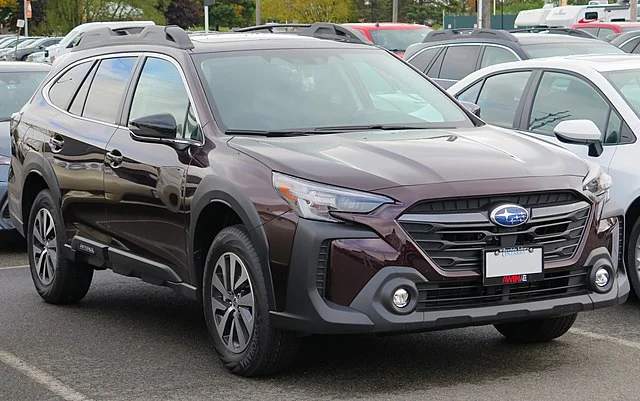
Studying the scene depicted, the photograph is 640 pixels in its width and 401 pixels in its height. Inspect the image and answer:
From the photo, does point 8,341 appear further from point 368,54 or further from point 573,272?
point 573,272

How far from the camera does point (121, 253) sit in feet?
24.7

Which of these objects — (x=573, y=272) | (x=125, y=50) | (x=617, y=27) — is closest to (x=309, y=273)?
(x=573, y=272)

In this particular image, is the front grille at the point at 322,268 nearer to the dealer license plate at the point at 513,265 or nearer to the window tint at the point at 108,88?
the dealer license plate at the point at 513,265

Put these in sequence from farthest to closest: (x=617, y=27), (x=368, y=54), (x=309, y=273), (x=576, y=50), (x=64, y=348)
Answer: (x=617, y=27) < (x=576, y=50) < (x=368, y=54) < (x=64, y=348) < (x=309, y=273)

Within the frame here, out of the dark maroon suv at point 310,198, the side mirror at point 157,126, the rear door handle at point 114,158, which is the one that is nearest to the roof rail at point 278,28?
the dark maroon suv at point 310,198

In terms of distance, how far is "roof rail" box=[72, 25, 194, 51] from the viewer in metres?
7.45

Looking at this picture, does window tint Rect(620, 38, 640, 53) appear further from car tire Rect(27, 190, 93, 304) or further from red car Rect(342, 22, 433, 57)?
car tire Rect(27, 190, 93, 304)

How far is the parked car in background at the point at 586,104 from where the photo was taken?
319 inches

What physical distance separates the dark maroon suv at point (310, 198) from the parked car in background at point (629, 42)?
10954 millimetres

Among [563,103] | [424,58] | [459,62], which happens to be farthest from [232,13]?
[563,103]

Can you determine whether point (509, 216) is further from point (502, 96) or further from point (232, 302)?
point (502, 96)

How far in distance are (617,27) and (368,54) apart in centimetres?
1666

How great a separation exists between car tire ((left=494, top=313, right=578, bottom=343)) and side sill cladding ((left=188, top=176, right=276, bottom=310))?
1697mm

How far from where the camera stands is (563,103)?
→ 9016 mm
